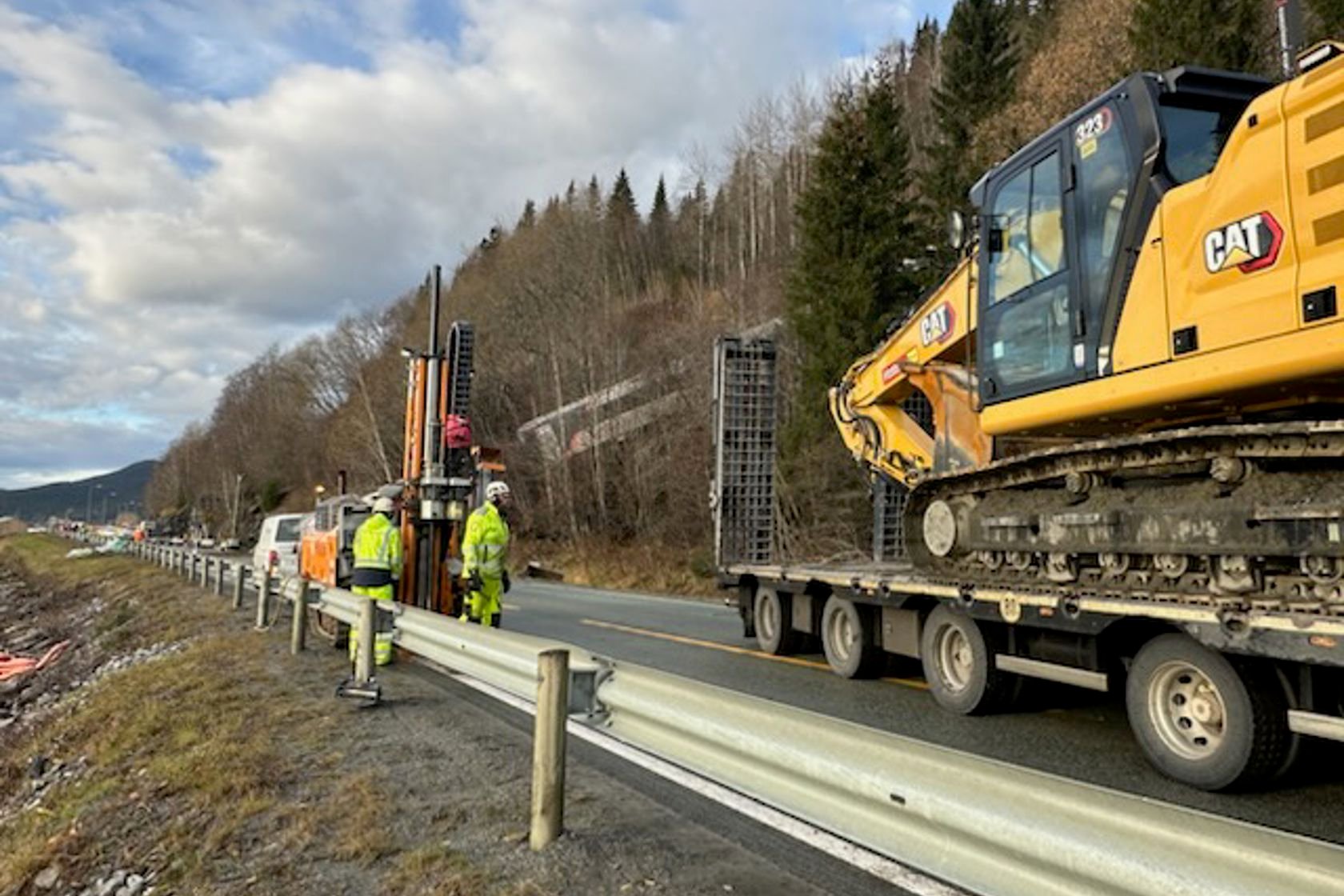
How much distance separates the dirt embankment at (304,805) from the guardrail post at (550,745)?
0.39ft

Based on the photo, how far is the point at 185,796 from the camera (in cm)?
564

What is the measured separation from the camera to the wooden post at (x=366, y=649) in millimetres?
7715

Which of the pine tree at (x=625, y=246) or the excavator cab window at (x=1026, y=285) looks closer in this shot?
the excavator cab window at (x=1026, y=285)

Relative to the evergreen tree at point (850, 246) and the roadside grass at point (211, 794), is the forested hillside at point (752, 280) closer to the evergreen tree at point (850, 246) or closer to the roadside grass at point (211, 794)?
the evergreen tree at point (850, 246)

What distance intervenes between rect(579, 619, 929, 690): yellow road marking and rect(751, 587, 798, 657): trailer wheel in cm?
12

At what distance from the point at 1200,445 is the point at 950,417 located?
3.71m

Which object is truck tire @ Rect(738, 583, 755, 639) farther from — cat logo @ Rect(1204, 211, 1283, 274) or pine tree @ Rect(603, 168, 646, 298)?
pine tree @ Rect(603, 168, 646, 298)

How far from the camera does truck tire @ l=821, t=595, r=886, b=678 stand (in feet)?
28.1

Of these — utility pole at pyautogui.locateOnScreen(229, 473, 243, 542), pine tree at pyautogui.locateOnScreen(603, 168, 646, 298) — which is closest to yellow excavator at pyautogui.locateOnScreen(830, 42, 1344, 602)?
pine tree at pyautogui.locateOnScreen(603, 168, 646, 298)

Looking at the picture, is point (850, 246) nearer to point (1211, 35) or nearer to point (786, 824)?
point (1211, 35)

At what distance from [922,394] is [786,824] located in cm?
609

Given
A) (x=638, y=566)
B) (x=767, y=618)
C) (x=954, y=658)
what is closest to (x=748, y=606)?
(x=767, y=618)

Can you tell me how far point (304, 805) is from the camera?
5.16 meters

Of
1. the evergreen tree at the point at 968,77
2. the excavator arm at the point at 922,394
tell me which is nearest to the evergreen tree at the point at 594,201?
the evergreen tree at the point at 968,77
